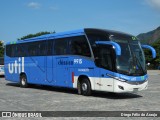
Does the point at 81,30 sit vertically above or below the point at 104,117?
above

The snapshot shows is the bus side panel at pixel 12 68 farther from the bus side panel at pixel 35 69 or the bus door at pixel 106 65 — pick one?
the bus door at pixel 106 65

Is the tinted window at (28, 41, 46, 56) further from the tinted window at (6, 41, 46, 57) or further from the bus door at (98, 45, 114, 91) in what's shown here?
the bus door at (98, 45, 114, 91)

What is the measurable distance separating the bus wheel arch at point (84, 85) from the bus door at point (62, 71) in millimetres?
1105

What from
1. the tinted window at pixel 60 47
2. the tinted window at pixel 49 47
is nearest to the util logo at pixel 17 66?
the tinted window at pixel 49 47

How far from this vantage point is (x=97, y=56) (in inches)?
608

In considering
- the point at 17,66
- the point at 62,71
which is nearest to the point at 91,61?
the point at 62,71

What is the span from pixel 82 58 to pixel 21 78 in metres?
7.49

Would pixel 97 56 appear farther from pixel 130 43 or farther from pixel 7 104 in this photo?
pixel 7 104

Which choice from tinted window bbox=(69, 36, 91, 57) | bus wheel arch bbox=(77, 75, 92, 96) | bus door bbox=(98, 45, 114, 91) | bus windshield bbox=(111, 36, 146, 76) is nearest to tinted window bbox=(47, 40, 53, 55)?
tinted window bbox=(69, 36, 91, 57)

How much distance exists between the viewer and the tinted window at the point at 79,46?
1600cm

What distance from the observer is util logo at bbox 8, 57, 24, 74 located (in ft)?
73.3

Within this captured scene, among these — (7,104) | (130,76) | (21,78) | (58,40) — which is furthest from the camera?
(21,78)

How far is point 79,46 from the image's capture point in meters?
16.5

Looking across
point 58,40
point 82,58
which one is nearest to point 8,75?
point 58,40
